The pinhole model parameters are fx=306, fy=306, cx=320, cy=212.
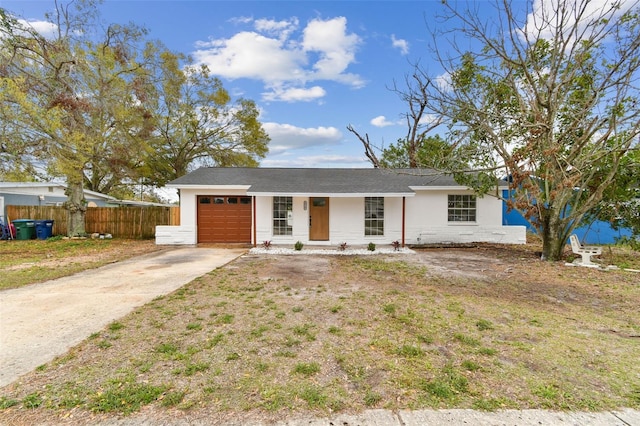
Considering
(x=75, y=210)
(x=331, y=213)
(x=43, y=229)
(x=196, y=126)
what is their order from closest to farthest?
(x=331, y=213), (x=75, y=210), (x=43, y=229), (x=196, y=126)

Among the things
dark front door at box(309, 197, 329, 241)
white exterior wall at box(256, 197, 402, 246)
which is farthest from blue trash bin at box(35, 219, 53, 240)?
dark front door at box(309, 197, 329, 241)

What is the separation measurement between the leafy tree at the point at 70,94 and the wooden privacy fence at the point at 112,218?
0.70m

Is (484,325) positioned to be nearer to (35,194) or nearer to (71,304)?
(71,304)

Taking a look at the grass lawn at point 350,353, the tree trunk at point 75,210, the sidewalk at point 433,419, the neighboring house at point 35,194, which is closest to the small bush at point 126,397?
the grass lawn at point 350,353

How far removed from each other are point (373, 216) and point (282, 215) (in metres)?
3.89

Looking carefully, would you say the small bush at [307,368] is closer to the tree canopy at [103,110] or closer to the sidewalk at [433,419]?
the sidewalk at [433,419]

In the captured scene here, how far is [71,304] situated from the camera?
5.29m

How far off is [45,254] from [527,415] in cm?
1402

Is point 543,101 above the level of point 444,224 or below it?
above

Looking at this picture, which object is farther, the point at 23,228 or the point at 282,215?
the point at 23,228

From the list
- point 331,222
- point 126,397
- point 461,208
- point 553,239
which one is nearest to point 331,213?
point 331,222

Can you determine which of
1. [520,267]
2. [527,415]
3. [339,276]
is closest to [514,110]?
[520,267]

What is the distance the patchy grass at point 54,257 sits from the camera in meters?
7.40

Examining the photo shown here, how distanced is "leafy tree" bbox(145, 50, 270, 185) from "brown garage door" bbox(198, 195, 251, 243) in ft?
31.9
